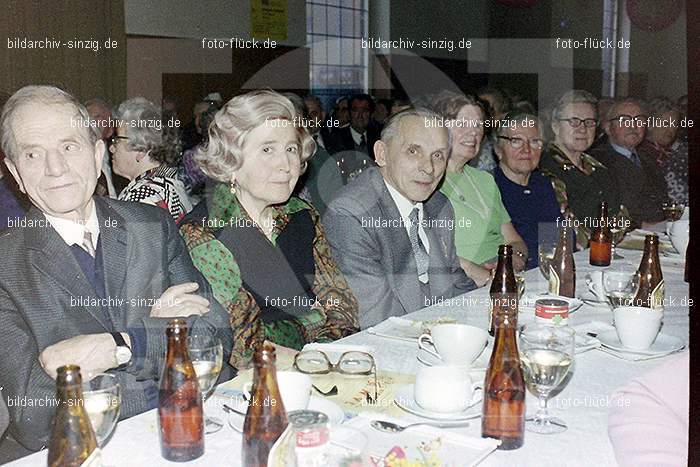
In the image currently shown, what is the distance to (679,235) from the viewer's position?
3.10 m

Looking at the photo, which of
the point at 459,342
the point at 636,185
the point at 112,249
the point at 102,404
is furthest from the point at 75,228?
the point at 636,185

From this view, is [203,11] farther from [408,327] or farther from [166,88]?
[408,327]

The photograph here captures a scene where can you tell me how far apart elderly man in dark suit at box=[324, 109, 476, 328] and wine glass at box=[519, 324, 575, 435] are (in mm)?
1336

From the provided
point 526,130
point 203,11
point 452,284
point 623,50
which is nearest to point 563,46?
point 623,50

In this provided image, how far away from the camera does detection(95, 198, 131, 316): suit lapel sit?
191 cm

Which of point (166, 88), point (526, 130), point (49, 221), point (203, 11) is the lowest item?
point (49, 221)

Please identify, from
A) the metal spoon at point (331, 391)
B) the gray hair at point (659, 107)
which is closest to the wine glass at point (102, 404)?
the metal spoon at point (331, 391)

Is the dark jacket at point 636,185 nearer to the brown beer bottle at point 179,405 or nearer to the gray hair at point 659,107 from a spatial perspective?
the gray hair at point 659,107

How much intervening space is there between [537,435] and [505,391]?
0.32ft

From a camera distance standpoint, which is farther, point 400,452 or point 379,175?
point 379,175

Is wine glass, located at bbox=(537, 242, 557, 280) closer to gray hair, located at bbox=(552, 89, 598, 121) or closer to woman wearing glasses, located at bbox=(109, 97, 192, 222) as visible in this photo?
woman wearing glasses, located at bbox=(109, 97, 192, 222)

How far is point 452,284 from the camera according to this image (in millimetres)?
2932

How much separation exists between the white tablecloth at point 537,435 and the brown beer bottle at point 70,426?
135 millimetres

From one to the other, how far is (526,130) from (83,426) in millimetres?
3006
